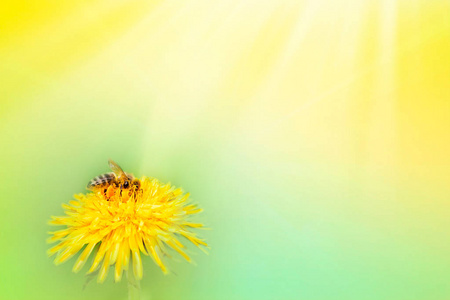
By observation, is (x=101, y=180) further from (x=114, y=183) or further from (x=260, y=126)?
(x=260, y=126)

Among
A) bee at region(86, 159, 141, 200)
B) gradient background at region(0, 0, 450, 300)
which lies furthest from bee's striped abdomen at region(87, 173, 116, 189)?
gradient background at region(0, 0, 450, 300)

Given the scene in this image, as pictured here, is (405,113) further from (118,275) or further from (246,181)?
(118,275)

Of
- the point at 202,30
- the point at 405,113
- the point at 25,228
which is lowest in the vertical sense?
the point at 25,228

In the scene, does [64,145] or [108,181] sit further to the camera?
[64,145]

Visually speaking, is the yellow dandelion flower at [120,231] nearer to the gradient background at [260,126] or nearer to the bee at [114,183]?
the bee at [114,183]

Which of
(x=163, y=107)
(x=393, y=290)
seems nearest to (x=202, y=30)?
(x=163, y=107)

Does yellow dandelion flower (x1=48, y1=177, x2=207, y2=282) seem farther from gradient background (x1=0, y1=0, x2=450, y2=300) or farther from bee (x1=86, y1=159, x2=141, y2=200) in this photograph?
gradient background (x1=0, y1=0, x2=450, y2=300)
